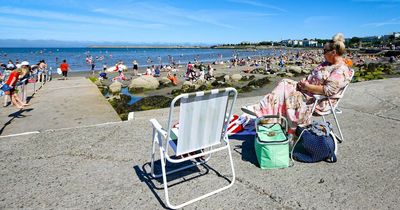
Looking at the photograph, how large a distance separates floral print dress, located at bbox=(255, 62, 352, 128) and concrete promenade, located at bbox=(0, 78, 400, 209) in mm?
658

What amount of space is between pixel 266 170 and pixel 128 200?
5.55ft

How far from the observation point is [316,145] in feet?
12.6

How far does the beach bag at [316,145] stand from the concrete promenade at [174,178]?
10 cm

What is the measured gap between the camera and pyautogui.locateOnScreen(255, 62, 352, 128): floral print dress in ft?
14.2

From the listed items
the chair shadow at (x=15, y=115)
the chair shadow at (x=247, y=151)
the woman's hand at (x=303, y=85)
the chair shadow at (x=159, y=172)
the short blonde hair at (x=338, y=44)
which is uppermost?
the short blonde hair at (x=338, y=44)

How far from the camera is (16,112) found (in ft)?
27.4

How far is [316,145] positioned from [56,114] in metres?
6.92

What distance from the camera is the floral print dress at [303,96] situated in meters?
4.32

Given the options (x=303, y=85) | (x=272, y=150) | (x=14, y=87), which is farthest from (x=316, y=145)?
(x=14, y=87)

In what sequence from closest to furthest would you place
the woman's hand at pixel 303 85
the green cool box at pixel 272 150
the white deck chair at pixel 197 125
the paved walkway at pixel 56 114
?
the white deck chair at pixel 197 125, the green cool box at pixel 272 150, the woman's hand at pixel 303 85, the paved walkway at pixel 56 114

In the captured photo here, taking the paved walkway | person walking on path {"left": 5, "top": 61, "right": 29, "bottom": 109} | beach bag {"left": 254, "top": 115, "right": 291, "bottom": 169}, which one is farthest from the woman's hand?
person walking on path {"left": 5, "top": 61, "right": 29, "bottom": 109}

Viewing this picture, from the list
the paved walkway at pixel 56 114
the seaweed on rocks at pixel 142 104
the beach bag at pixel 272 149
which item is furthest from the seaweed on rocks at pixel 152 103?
the beach bag at pixel 272 149

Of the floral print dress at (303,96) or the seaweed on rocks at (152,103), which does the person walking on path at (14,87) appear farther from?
the floral print dress at (303,96)

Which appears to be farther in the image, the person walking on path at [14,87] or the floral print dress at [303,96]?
the person walking on path at [14,87]
